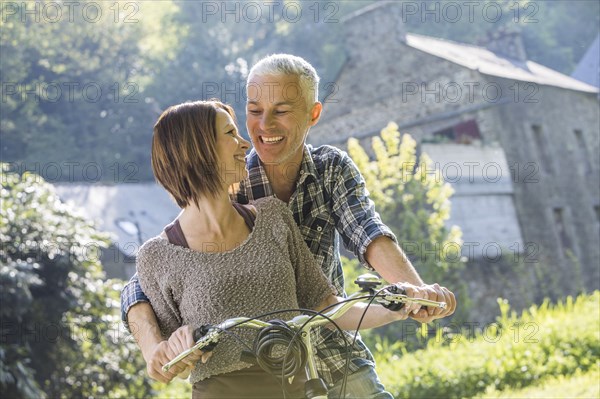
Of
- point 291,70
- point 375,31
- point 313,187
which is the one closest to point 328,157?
point 313,187

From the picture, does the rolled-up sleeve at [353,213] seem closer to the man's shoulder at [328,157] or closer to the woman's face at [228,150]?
the man's shoulder at [328,157]

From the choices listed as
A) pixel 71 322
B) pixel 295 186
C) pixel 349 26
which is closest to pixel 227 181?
pixel 295 186

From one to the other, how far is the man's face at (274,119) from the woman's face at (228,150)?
1.67 ft

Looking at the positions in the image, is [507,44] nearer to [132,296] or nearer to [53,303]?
[53,303]

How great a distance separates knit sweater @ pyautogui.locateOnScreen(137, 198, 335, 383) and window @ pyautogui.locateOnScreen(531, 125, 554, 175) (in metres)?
26.4

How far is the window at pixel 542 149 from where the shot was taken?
94.5 feet

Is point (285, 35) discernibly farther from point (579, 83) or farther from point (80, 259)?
point (80, 259)

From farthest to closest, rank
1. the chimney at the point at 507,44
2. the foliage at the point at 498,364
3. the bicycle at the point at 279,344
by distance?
the chimney at the point at 507,44, the foliage at the point at 498,364, the bicycle at the point at 279,344

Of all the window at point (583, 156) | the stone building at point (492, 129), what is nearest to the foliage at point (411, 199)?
the stone building at point (492, 129)

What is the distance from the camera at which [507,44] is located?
3356 cm

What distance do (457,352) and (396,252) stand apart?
6955mm

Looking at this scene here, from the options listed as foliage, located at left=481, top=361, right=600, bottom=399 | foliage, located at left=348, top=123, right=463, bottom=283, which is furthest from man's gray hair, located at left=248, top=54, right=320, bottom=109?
foliage, located at left=348, top=123, right=463, bottom=283

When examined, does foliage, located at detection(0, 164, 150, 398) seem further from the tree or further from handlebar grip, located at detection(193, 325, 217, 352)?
handlebar grip, located at detection(193, 325, 217, 352)

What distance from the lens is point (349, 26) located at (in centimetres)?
2895
